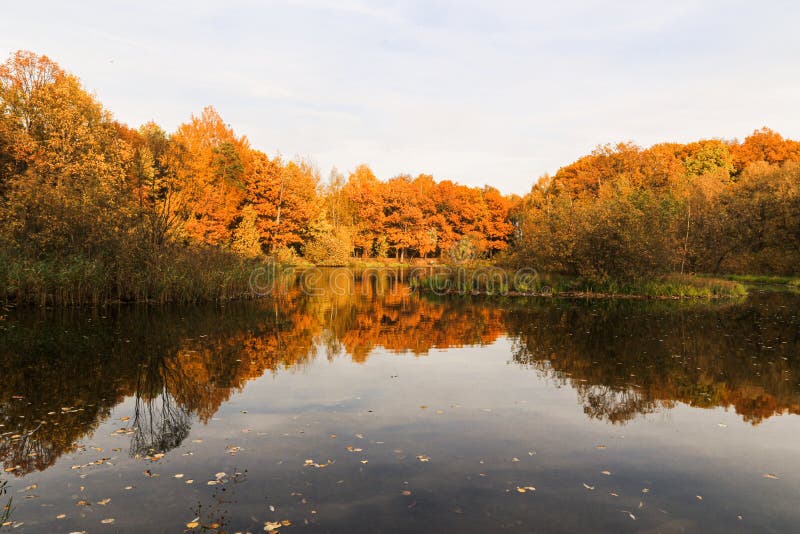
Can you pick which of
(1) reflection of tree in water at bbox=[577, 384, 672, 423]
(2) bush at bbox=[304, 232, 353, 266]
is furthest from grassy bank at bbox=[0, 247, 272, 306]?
(2) bush at bbox=[304, 232, 353, 266]

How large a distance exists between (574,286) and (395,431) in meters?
29.4

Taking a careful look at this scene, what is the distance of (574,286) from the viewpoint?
118ft

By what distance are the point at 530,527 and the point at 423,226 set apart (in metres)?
78.8

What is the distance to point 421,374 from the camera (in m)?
13.8

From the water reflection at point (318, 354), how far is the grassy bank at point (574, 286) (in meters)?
5.89

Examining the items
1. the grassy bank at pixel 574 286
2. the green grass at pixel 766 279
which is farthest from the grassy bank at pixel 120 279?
the green grass at pixel 766 279

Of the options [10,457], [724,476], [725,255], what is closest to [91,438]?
[10,457]

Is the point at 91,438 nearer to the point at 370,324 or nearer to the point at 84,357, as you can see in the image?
the point at 84,357

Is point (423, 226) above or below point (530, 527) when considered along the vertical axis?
above

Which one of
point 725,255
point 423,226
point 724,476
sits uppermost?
point 423,226

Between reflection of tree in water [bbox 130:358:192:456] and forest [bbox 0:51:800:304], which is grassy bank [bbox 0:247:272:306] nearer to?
forest [bbox 0:51:800:304]

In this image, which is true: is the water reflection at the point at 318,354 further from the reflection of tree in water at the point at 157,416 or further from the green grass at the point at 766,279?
the green grass at the point at 766,279

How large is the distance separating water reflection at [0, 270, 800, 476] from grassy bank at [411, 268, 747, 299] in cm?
589

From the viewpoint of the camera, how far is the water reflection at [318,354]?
995cm
